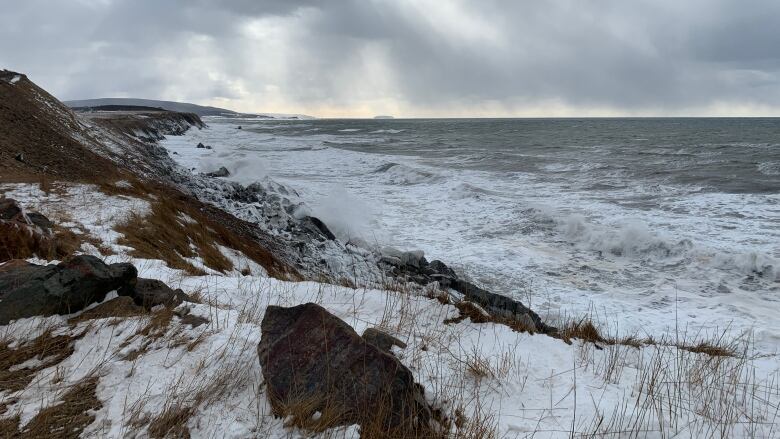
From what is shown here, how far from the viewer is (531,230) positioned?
1452 cm

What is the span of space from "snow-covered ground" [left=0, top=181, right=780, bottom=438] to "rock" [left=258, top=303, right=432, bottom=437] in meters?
0.14

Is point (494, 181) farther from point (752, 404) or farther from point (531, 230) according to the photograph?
point (752, 404)

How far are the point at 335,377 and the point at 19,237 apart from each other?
4962 mm

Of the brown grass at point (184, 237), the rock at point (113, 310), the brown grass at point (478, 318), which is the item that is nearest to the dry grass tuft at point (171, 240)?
the brown grass at point (184, 237)

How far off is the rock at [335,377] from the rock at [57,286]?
6.28 ft

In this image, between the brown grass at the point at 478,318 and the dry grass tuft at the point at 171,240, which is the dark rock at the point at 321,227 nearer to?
the dry grass tuft at the point at 171,240

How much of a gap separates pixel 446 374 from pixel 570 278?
8.02 m

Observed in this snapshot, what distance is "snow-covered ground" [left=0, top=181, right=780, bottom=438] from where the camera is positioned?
9.16 feet

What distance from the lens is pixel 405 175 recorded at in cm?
2645

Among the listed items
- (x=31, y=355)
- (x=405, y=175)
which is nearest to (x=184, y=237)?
(x=31, y=355)

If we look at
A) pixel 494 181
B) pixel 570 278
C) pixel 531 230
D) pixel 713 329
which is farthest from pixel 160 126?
pixel 713 329

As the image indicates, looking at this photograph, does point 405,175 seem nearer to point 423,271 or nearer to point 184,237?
point 423,271

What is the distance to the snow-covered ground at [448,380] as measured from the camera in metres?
2.79

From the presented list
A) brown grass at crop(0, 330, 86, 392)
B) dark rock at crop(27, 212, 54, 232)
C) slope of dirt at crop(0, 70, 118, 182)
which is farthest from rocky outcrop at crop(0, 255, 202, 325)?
slope of dirt at crop(0, 70, 118, 182)
